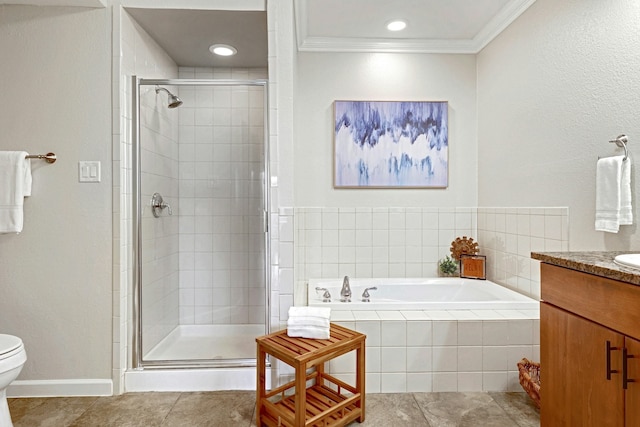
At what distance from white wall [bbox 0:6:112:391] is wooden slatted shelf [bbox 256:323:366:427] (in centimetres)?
98

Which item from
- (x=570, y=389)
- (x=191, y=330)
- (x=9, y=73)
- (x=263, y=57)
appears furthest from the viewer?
(x=263, y=57)

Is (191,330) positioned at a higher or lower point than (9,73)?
lower

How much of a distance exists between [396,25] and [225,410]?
2.77 meters

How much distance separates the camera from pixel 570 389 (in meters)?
1.27

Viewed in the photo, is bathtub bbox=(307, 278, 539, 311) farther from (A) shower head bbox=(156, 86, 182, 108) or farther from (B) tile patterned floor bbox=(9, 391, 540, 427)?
(A) shower head bbox=(156, 86, 182, 108)

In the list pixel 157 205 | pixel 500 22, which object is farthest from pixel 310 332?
pixel 500 22

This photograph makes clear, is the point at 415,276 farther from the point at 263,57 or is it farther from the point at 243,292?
the point at 263,57

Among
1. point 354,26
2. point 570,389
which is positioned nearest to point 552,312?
point 570,389

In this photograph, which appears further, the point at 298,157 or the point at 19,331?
the point at 298,157

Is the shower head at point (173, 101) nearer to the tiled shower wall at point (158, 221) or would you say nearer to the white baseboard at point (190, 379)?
the tiled shower wall at point (158, 221)

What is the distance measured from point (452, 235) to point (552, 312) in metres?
1.86

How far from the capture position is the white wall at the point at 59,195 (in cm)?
211

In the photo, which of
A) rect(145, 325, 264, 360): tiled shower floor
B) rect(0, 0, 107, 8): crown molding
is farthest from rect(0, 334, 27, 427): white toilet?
rect(0, 0, 107, 8): crown molding

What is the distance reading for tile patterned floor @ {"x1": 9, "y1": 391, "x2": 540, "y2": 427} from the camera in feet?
6.06
